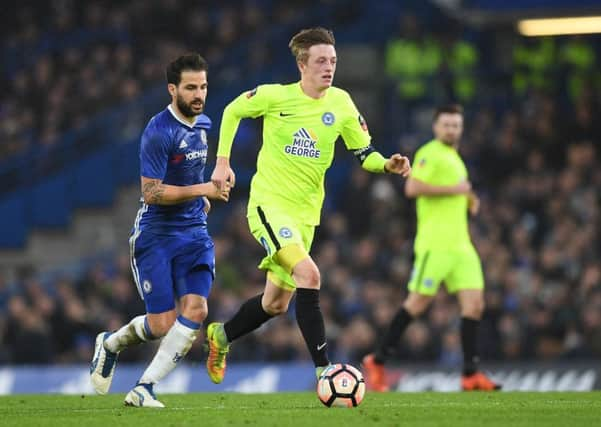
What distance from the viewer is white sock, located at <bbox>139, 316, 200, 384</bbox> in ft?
33.2

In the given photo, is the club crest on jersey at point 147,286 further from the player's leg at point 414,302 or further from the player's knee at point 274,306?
the player's leg at point 414,302

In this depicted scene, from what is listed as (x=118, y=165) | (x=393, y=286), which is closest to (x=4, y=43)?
(x=118, y=165)

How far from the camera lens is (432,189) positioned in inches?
541

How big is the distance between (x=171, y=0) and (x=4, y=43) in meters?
3.57

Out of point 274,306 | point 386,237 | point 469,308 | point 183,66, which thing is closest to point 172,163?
point 183,66

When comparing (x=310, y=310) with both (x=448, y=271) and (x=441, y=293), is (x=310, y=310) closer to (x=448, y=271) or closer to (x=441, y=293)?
(x=448, y=271)

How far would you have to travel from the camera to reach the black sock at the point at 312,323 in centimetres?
1024

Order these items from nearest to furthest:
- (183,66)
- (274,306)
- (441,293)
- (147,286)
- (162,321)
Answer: (183,66), (147,286), (162,321), (274,306), (441,293)

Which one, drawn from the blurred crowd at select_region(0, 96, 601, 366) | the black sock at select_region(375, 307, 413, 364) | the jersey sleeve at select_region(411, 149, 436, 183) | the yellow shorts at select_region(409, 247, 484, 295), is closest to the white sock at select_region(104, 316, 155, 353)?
the black sock at select_region(375, 307, 413, 364)

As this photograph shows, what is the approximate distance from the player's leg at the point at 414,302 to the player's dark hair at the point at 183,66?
423cm

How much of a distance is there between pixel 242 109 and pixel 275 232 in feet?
3.19

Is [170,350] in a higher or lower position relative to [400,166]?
lower

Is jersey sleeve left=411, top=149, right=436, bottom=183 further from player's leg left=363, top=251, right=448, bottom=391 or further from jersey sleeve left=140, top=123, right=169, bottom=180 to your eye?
jersey sleeve left=140, top=123, right=169, bottom=180

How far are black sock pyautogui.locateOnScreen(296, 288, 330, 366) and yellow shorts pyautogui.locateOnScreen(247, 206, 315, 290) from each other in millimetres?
348
